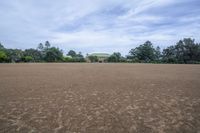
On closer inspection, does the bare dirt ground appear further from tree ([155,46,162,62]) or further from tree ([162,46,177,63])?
tree ([155,46,162,62])

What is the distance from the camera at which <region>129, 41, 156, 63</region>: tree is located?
205ft

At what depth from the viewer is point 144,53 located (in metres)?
62.7

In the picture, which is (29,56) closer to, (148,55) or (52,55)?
(52,55)

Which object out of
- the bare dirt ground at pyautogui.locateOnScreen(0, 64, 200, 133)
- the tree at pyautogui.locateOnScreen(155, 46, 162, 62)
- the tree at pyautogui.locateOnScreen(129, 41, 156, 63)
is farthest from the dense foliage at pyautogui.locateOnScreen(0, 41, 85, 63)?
the bare dirt ground at pyautogui.locateOnScreen(0, 64, 200, 133)

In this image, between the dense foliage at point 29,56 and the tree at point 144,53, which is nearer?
the dense foliage at point 29,56

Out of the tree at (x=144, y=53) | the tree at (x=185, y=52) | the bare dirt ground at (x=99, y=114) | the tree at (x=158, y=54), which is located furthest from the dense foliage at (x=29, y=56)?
the bare dirt ground at (x=99, y=114)

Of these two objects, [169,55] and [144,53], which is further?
[144,53]

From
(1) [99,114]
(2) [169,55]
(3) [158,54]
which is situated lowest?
(1) [99,114]

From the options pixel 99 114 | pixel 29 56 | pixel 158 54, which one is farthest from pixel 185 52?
pixel 99 114

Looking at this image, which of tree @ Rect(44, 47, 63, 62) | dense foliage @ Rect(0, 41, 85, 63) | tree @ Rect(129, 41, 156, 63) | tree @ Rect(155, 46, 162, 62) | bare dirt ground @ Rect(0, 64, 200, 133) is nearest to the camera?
bare dirt ground @ Rect(0, 64, 200, 133)

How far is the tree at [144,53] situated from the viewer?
62406 mm

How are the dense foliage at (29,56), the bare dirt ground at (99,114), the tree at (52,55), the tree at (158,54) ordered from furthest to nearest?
the tree at (158,54), the tree at (52,55), the dense foliage at (29,56), the bare dirt ground at (99,114)

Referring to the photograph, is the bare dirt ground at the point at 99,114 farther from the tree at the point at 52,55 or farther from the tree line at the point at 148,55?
the tree at the point at 52,55

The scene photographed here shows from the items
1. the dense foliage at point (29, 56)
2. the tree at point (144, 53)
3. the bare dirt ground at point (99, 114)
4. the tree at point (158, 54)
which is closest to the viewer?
the bare dirt ground at point (99, 114)
